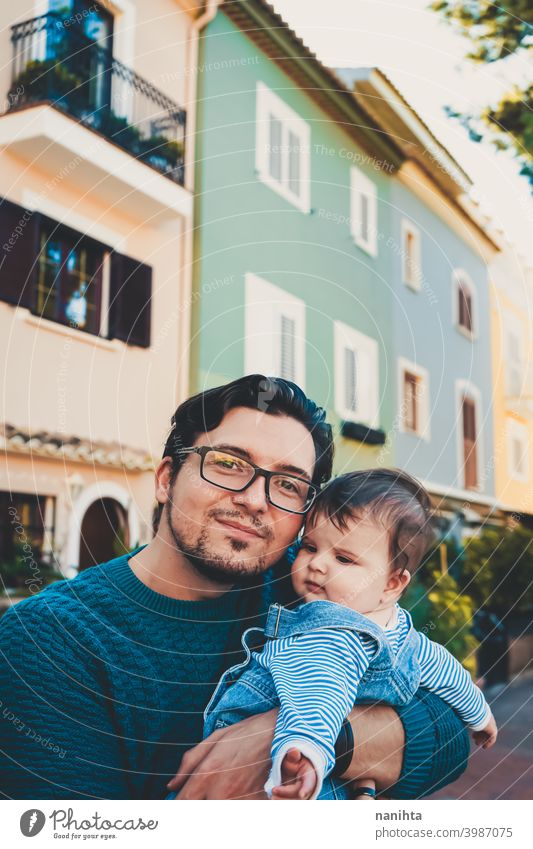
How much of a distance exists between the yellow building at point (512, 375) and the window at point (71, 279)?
617 mm

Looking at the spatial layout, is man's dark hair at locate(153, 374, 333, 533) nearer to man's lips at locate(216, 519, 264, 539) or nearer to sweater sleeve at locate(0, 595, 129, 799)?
man's lips at locate(216, 519, 264, 539)

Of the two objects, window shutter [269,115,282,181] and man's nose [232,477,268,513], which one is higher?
window shutter [269,115,282,181]

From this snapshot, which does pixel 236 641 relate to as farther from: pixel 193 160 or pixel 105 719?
pixel 193 160

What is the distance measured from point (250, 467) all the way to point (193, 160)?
0.59 metres

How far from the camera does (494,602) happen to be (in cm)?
152

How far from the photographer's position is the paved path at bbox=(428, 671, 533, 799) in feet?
5.94

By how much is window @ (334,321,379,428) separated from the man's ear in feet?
1.04

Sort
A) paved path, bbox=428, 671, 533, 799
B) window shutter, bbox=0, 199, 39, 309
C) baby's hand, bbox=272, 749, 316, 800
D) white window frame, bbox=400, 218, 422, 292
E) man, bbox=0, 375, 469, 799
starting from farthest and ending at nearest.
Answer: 1. paved path, bbox=428, 671, 533, 799
2. white window frame, bbox=400, 218, 422, 292
3. window shutter, bbox=0, 199, 39, 309
4. man, bbox=0, 375, 469, 799
5. baby's hand, bbox=272, 749, 316, 800

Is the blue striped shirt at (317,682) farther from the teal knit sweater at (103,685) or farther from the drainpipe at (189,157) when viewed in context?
the drainpipe at (189,157)

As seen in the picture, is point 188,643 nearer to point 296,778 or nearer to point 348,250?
point 296,778

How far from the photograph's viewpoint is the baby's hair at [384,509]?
0.88 m

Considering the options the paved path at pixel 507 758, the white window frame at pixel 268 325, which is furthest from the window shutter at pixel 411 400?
the paved path at pixel 507 758

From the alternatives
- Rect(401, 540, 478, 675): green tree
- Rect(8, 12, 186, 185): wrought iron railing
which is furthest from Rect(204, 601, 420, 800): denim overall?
Rect(8, 12, 186, 185): wrought iron railing

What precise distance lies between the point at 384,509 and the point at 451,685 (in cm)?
25
